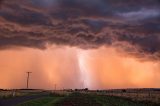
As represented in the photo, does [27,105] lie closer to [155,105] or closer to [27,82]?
[155,105]

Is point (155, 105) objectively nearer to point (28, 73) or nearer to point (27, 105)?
point (27, 105)

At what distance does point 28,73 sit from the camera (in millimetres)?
188375

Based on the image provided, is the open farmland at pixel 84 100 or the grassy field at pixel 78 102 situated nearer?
the grassy field at pixel 78 102

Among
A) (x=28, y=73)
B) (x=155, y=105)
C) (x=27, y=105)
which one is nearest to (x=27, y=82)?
(x=28, y=73)

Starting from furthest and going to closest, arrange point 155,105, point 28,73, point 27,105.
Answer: point 28,73
point 155,105
point 27,105

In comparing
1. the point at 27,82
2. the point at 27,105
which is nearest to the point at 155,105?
Answer: the point at 27,105

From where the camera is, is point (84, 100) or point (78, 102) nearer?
point (78, 102)

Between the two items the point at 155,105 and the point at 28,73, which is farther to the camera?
the point at 28,73

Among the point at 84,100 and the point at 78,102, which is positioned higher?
the point at 84,100

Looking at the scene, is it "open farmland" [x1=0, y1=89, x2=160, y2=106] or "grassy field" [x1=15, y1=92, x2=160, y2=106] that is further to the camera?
"open farmland" [x1=0, y1=89, x2=160, y2=106]

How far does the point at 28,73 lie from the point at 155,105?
138 meters

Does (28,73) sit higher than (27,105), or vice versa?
(28,73)

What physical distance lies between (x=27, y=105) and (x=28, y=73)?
5864 inches

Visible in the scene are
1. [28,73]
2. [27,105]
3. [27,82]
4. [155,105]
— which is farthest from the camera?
[28,73]
